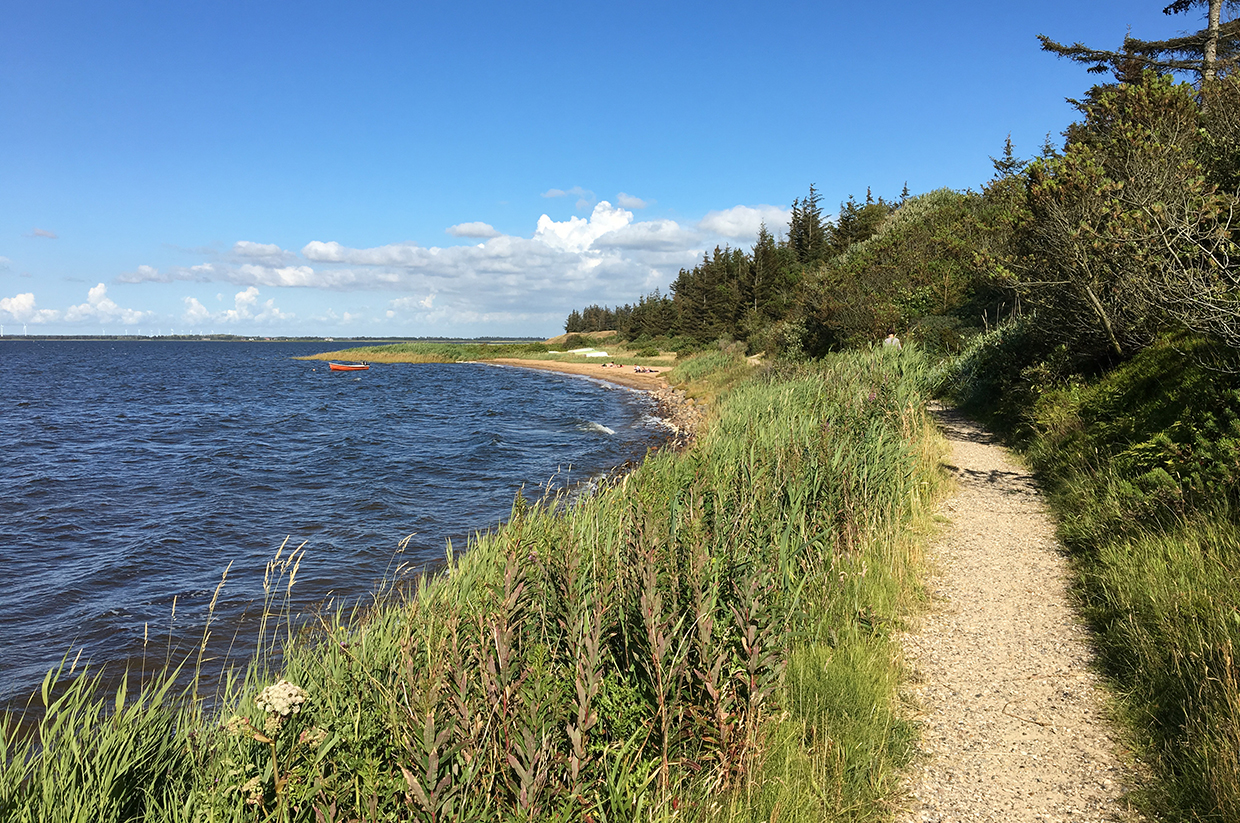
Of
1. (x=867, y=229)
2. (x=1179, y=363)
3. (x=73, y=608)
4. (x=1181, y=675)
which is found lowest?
(x=73, y=608)

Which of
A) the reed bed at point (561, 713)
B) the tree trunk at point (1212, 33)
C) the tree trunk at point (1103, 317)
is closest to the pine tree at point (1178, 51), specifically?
the tree trunk at point (1212, 33)

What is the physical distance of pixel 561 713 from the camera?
2844mm

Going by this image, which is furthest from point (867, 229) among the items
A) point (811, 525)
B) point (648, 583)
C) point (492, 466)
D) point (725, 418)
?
point (648, 583)

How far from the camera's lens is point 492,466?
62.4 feet

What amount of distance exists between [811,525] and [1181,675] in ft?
9.16

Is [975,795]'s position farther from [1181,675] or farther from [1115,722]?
[1181,675]

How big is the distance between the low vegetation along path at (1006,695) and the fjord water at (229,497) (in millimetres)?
5049

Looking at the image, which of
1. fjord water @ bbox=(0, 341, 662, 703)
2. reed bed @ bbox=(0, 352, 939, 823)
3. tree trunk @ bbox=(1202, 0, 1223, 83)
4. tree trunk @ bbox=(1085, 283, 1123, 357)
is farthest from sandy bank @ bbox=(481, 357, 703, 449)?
tree trunk @ bbox=(1202, 0, 1223, 83)

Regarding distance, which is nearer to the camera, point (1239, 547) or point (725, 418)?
point (1239, 547)

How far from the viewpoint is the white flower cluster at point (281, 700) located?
7.29ft

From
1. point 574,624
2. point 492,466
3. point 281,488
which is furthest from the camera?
point 492,466

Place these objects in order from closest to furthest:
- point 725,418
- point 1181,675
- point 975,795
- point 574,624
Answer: point 574,624, point 975,795, point 1181,675, point 725,418

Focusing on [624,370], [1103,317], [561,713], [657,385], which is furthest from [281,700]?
[624,370]

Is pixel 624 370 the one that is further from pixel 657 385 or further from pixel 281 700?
pixel 281 700
